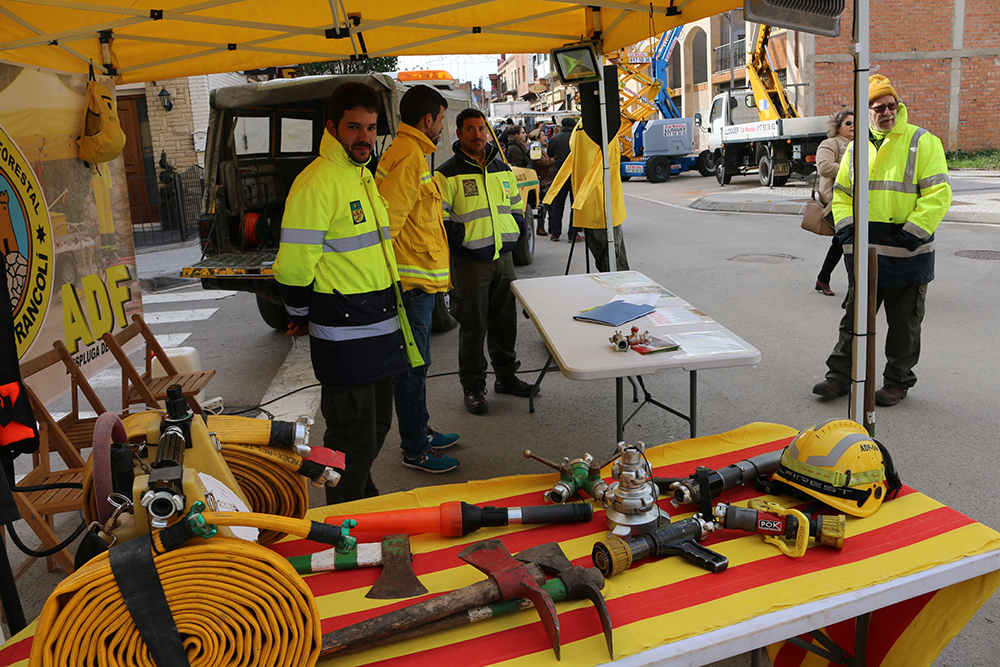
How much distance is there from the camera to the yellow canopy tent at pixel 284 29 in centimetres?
417

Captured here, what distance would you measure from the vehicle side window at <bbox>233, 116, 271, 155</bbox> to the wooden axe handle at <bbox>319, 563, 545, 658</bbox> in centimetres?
751

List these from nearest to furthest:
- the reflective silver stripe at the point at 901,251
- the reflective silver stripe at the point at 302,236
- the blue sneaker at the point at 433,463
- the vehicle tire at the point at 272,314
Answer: the reflective silver stripe at the point at 302,236
the blue sneaker at the point at 433,463
the reflective silver stripe at the point at 901,251
the vehicle tire at the point at 272,314

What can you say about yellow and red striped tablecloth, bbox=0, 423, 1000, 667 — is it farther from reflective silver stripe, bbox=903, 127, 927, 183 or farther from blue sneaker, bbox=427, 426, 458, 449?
reflective silver stripe, bbox=903, 127, 927, 183

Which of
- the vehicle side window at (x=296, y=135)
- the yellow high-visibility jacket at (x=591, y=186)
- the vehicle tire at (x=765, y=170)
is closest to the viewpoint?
the yellow high-visibility jacket at (x=591, y=186)

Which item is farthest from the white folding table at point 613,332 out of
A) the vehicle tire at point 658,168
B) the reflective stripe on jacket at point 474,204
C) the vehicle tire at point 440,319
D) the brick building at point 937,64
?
the brick building at point 937,64

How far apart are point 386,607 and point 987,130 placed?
30493mm

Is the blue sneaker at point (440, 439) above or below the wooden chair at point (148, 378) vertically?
below

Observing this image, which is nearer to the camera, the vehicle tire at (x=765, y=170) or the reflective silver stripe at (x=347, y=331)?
the reflective silver stripe at (x=347, y=331)

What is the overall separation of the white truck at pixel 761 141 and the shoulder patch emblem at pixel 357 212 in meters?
15.9

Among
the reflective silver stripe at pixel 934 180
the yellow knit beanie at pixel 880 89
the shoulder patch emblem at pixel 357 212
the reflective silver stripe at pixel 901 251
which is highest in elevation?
the yellow knit beanie at pixel 880 89

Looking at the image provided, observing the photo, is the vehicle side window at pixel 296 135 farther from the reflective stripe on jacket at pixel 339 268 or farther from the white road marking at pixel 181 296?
the reflective stripe on jacket at pixel 339 268

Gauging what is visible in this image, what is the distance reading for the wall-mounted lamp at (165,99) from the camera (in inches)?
659

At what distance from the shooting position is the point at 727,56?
114 ft

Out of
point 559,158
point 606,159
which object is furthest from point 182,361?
point 559,158
